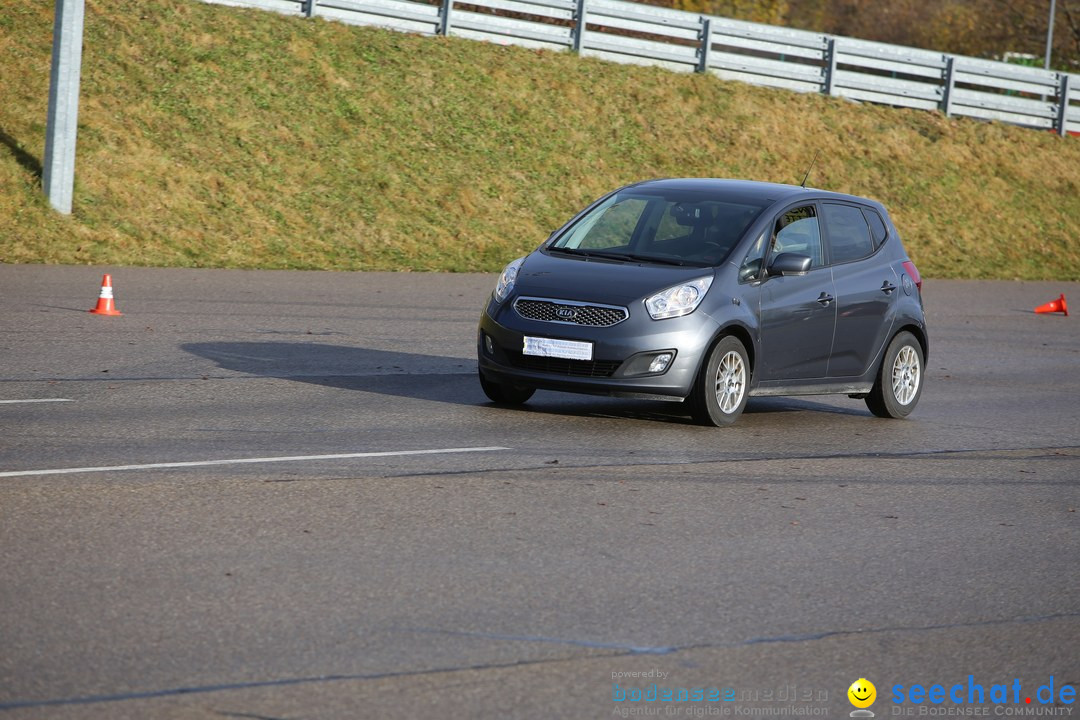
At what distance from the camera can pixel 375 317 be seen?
17.6m

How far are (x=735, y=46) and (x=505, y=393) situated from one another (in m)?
26.2

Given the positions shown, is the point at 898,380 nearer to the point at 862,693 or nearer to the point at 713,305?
the point at 713,305

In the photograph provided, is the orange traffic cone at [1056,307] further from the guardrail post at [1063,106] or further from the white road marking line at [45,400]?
the white road marking line at [45,400]

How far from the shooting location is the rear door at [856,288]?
12.3m

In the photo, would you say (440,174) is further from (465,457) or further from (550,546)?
(550,546)

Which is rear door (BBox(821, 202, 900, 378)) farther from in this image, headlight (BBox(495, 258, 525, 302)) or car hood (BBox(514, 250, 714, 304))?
headlight (BBox(495, 258, 525, 302))

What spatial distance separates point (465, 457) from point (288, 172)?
1701 centimetres

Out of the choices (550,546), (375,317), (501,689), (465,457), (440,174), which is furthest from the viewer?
(440,174)

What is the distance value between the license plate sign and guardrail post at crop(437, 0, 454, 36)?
2245 centimetres

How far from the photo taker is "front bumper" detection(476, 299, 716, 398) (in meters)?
10.8

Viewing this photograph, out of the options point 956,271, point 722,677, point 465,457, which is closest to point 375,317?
point 465,457

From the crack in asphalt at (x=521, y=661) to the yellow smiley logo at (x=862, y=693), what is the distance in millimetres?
491

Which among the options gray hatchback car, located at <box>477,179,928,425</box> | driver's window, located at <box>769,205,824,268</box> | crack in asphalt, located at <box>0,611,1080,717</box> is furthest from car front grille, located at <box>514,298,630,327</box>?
crack in asphalt, located at <box>0,611,1080,717</box>

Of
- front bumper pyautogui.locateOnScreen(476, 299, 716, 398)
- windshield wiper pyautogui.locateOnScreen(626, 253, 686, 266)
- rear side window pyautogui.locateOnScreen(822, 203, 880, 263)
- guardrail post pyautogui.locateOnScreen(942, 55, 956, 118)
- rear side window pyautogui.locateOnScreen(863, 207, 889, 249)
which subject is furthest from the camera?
guardrail post pyautogui.locateOnScreen(942, 55, 956, 118)
